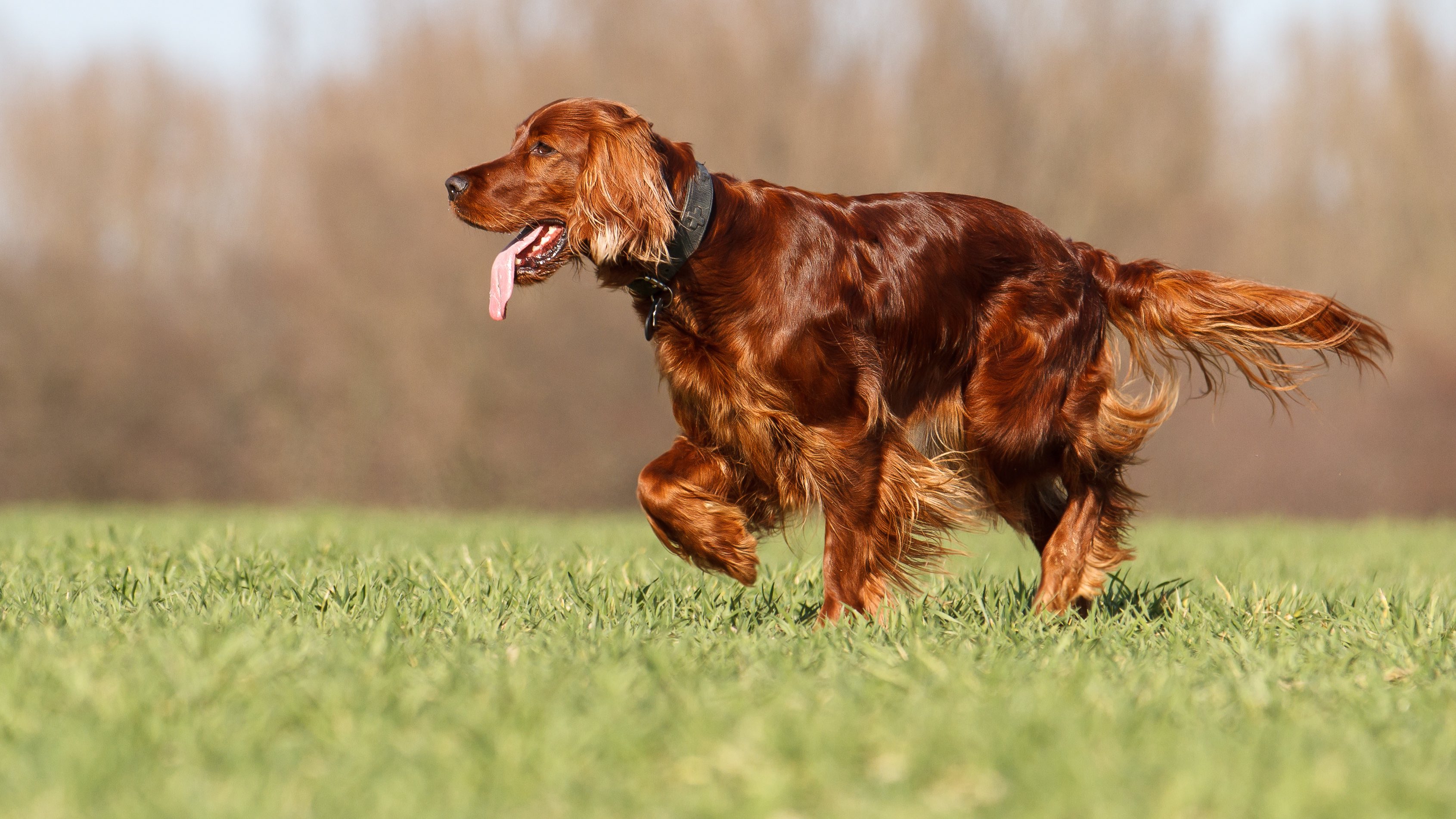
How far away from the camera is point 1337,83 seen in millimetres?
18516

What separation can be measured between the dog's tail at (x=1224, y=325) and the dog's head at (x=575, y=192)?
1.63 m

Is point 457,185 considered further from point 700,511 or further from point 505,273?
point 700,511

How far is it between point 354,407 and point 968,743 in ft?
46.5

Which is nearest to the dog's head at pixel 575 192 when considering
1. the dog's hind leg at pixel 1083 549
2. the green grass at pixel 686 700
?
the green grass at pixel 686 700

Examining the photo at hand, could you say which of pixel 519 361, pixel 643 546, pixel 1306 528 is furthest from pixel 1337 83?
pixel 643 546

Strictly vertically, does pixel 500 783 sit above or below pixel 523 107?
below

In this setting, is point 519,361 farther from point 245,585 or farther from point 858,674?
point 858,674

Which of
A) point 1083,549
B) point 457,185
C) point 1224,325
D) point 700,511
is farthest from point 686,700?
point 1224,325

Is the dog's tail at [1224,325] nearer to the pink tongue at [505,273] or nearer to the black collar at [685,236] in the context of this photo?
the black collar at [685,236]

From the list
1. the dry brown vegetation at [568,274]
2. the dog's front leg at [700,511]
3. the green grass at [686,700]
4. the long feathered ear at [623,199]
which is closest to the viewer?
the green grass at [686,700]

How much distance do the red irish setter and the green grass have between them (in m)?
0.28

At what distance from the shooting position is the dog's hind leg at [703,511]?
378 cm

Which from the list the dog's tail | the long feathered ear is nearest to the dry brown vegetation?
the dog's tail

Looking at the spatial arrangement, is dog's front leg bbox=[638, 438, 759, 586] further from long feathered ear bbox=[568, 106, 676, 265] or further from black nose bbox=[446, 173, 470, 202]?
black nose bbox=[446, 173, 470, 202]
